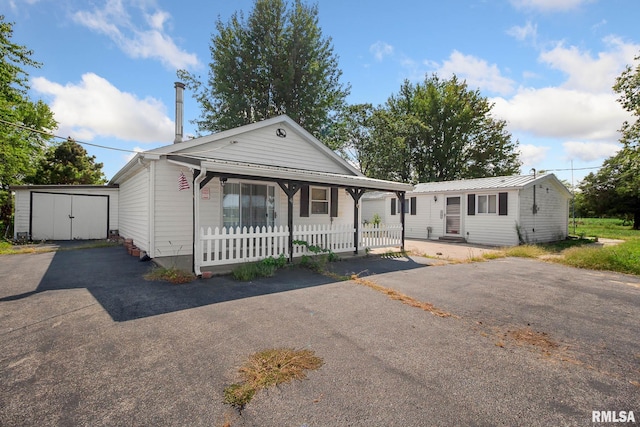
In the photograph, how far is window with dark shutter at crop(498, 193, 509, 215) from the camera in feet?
45.8

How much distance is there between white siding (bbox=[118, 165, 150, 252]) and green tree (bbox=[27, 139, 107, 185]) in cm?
1459

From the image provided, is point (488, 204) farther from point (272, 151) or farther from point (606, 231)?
point (606, 231)

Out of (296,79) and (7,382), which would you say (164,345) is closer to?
(7,382)

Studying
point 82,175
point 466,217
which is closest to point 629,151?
point 466,217

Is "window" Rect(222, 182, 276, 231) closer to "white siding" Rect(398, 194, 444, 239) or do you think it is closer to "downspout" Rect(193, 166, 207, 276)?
"downspout" Rect(193, 166, 207, 276)

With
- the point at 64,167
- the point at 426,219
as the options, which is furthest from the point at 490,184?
the point at 64,167

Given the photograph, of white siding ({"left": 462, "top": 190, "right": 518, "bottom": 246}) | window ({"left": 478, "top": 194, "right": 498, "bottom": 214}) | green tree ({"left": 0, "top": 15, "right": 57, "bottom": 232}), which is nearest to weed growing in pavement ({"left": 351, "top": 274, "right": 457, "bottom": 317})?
white siding ({"left": 462, "top": 190, "right": 518, "bottom": 246})

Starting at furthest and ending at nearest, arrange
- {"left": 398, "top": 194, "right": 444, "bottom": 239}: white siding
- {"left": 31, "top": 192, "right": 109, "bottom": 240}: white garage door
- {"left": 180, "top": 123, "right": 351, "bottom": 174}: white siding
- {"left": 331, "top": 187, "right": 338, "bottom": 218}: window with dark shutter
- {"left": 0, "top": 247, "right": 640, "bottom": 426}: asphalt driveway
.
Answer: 1. {"left": 398, "top": 194, "right": 444, "bottom": 239}: white siding
2. {"left": 31, "top": 192, "right": 109, "bottom": 240}: white garage door
3. {"left": 331, "top": 187, "right": 338, "bottom": 218}: window with dark shutter
4. {"left": 180, "top": 123, "right": 351, "bottom": 174}: white siding
5. {"left": 0, "top": 247, "right": 640, "bottom": 426}: asphalt driveway

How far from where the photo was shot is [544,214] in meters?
15.6

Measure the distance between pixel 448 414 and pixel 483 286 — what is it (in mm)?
4844

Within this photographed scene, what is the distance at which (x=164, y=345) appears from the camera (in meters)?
3.34

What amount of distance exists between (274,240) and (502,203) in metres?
11.7

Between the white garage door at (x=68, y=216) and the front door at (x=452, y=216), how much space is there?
17.6 m

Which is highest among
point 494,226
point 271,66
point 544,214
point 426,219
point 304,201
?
point 271,66
